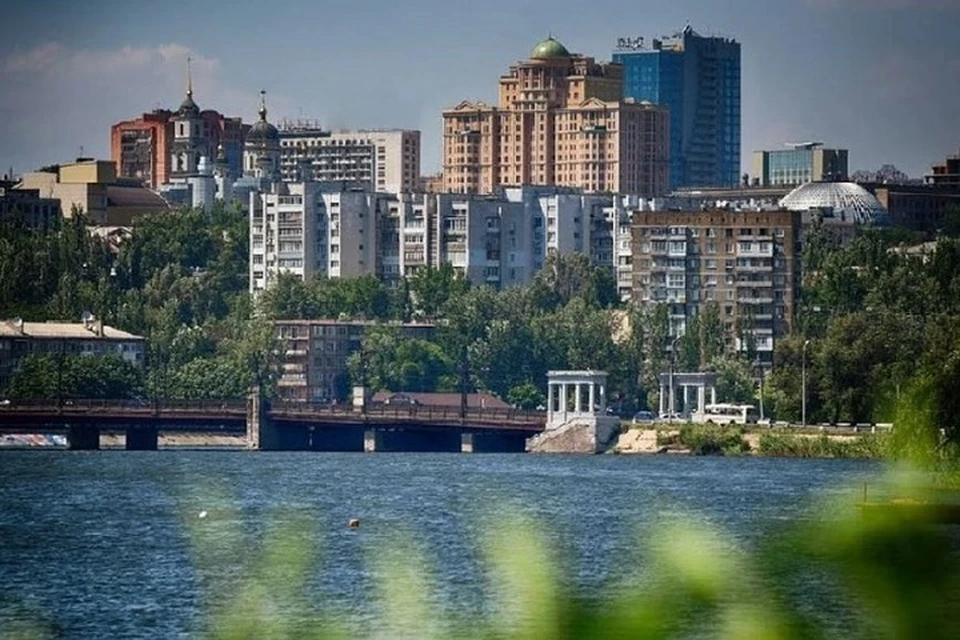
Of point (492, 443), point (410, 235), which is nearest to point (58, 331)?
point (492, 443)

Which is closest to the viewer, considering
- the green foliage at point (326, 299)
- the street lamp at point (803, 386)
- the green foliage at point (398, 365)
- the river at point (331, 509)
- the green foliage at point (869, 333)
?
the river at point (331, 509)

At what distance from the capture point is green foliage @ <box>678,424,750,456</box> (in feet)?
383

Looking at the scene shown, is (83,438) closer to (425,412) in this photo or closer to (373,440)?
(373,440)

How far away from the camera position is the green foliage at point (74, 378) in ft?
448

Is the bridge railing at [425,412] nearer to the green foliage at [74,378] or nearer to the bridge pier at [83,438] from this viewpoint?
the bridge pier at [83,438]

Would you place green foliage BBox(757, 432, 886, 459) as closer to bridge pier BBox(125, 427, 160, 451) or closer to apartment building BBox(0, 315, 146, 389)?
bridge pier BBox(125, 427, 160, 451)

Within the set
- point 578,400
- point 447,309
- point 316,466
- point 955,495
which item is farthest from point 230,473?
point 447,309

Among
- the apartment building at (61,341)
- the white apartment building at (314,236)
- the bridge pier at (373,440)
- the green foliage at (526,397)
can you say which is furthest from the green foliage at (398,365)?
the white apartment building at (314,236)

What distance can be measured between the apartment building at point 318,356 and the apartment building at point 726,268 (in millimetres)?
14141

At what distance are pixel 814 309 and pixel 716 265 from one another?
39.7 ft

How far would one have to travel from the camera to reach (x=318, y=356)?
15700 centimetres

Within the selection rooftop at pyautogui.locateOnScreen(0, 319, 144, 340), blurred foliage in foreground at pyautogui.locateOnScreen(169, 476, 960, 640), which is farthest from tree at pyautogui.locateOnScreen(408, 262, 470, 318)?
blurred foliage in foreground at pyautogui.locateOnScreen(169, 476, 960, 640)

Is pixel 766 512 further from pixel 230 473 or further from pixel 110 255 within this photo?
pixel 110 255

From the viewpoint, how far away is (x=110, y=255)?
180 meters
